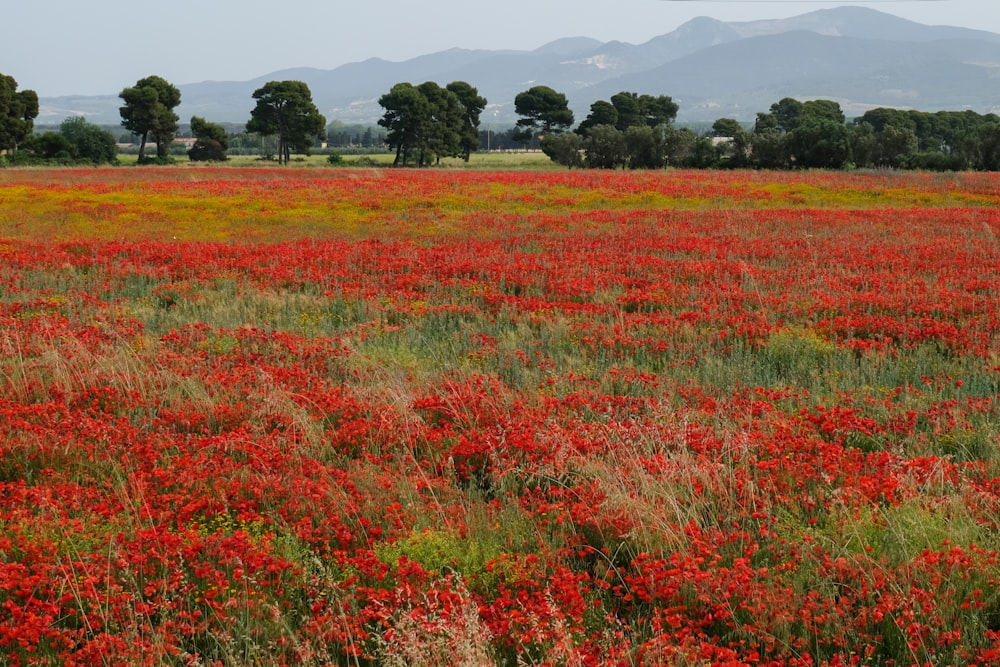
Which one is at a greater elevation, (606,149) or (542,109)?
(542,109)

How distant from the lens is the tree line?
2501 inches

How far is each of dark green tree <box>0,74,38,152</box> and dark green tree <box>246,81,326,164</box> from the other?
2229cm

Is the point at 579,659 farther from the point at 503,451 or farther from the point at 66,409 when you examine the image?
the point at 66,409

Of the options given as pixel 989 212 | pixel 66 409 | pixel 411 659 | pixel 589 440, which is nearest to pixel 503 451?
pixel 589 440

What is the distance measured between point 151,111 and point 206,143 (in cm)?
670

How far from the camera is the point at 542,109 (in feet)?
402

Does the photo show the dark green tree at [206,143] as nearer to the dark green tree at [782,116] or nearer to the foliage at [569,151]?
the foliage at [569,151]

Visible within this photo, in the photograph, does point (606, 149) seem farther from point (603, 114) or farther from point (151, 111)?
point (151, 111)

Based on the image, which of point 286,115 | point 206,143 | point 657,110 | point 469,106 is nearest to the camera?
point 206,143

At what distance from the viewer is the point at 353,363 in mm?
9922

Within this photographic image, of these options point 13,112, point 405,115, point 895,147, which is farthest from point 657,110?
point 13,112

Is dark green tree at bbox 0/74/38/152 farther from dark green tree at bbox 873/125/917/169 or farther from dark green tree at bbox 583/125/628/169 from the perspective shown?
dark green tree at bbox 873/125/917/169

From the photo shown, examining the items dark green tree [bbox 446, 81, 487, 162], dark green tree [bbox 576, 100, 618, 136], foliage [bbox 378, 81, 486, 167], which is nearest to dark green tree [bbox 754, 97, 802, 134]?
dark green tree [bbox 576, 100, 618, 136]

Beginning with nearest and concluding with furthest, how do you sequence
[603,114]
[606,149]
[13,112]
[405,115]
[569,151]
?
[606,149]
[569,151]
[13,112]
[405,115]
[603,114]
